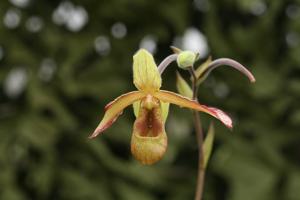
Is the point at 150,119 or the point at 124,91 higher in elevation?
the point at 124,91

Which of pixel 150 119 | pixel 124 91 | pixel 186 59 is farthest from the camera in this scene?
pixel 124 91

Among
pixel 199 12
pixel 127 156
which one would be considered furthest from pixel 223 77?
pixel 127 156

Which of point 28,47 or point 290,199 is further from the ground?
point 28,47

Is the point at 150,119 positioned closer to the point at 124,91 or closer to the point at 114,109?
the point at 114,109

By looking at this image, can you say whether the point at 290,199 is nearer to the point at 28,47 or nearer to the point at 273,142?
the point at 273,142

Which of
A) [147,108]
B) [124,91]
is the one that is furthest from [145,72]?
[124,91]

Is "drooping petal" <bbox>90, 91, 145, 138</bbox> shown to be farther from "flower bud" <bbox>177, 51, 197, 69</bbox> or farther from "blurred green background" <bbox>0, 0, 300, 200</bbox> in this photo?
"blurred green background" <bbox>0, 0, 300, 200</bbox>
